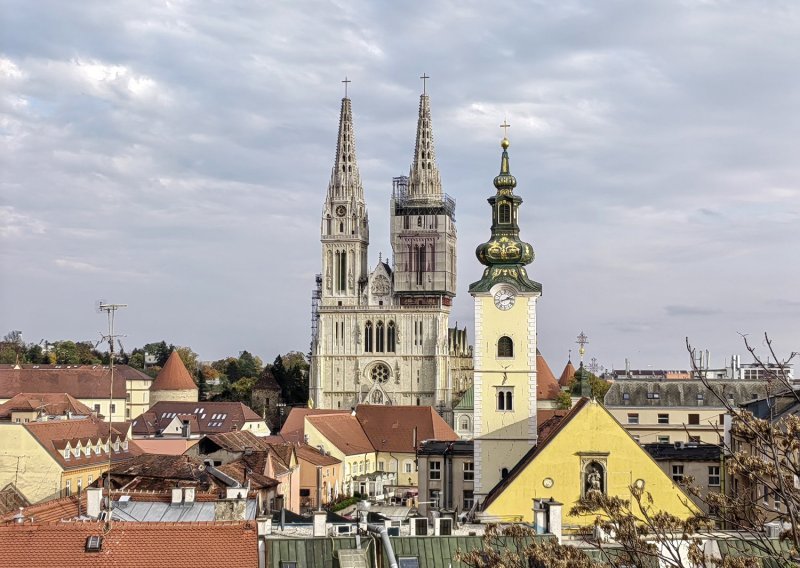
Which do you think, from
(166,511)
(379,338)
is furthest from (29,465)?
(379,338)

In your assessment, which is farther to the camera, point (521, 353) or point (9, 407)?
point (9, 407)

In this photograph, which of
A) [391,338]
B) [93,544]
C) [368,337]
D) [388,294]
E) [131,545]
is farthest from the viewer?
[388,294]

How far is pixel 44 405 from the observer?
8944 cm

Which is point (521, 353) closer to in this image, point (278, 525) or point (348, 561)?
point (278, 525)

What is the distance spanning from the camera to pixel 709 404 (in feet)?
232

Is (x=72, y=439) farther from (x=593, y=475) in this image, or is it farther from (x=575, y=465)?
(x=593, y=475)

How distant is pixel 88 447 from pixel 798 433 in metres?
54.2

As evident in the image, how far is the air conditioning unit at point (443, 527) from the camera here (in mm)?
27688

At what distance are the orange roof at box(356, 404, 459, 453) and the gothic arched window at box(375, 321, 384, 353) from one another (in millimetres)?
31690

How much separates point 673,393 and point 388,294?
58.9 metres

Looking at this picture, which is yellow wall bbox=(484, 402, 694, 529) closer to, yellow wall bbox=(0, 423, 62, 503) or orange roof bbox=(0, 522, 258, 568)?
orange roof bbox=(0, 522, 258, 568)

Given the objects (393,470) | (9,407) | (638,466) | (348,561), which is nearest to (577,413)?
(638,466)

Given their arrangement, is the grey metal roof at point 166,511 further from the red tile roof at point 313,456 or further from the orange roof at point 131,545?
the red tile roof at point 313,456

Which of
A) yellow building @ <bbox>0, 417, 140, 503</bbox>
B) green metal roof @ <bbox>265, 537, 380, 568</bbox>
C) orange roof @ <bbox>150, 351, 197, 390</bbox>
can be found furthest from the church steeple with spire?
green metal roof @ <bbox>265, 537, 380, 568</bbox>
